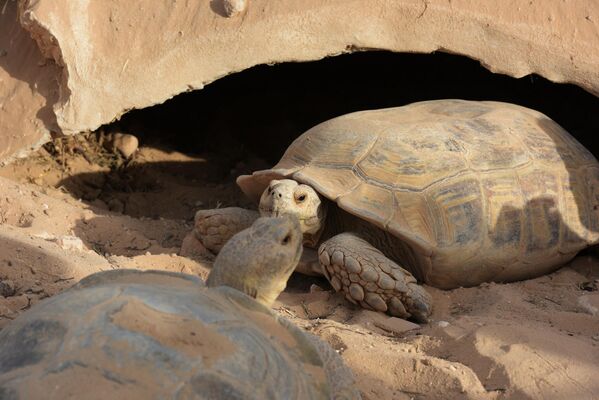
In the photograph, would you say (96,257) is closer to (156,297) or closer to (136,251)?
(136,251)

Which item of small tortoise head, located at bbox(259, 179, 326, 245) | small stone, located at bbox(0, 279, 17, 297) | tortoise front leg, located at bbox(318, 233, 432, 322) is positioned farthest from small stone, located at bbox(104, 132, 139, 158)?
small stone, located at bbox(0, 279, 17, 297)

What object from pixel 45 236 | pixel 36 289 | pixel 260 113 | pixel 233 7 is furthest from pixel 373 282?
pixel 260 113

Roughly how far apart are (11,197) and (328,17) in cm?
226

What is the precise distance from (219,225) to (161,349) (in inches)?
103

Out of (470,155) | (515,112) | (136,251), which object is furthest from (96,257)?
(515,112)

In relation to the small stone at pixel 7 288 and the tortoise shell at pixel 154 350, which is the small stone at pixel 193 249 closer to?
the small stone at pixel 7 288

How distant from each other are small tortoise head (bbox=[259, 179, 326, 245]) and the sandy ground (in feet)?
1.30

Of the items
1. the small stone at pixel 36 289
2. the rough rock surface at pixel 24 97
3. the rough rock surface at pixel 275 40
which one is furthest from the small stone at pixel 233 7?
the small stone at pixel 36 289

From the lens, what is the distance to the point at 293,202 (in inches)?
163

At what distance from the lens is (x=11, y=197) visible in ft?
15.4

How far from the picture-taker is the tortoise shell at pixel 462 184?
402 centimetres

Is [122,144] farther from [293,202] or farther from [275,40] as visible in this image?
[293,202]

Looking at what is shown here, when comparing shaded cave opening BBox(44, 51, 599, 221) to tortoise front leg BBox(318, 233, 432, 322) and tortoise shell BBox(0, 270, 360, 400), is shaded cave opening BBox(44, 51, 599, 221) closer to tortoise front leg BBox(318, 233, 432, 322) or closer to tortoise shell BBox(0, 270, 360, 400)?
tortoise front leg BBox(318, 233, 432, 322)

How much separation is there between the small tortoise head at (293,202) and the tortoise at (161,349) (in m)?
1.66
